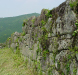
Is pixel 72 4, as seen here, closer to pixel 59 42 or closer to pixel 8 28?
pixel 59 42

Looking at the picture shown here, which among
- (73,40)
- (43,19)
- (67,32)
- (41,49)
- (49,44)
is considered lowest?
(41,49)

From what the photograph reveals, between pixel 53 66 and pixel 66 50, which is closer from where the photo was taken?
pixel 66 50

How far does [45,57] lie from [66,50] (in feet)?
5.87

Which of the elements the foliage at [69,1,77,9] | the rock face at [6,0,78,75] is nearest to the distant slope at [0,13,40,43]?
the rock face at [6,0,78,75]

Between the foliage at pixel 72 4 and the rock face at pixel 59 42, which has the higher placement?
the foliage at pixel 72 4

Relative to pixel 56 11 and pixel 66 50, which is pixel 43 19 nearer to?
pixel 56 11

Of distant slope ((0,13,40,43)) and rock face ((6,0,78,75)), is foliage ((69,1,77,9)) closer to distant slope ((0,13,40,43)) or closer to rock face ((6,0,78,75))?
rock face ((6,0,78,75))

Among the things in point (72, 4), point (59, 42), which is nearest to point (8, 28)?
point (59, 42)

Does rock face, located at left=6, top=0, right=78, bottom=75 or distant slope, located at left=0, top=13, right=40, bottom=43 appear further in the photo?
distant slope, located at left=0, top=13, right=40, bottom=43

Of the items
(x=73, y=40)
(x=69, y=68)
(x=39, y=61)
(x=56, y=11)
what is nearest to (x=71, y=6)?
(x=56, y=11)

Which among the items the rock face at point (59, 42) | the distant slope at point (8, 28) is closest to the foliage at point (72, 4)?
→ the rock face at point (59, 42)

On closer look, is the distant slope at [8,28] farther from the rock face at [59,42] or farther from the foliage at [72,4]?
the foliage at [72,4]

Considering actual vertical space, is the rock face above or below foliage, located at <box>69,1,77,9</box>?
below

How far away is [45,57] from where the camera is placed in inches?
229
